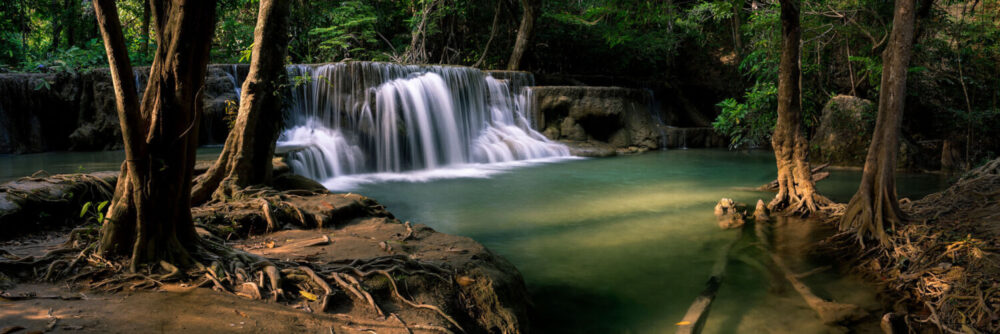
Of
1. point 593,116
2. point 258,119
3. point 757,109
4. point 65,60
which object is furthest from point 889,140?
point 65,60

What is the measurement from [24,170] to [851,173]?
608 inches

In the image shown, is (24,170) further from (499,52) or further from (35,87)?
(499,52)

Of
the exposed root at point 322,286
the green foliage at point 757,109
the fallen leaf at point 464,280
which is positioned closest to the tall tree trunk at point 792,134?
the green foliage at point 757,109

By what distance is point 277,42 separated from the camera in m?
6.48

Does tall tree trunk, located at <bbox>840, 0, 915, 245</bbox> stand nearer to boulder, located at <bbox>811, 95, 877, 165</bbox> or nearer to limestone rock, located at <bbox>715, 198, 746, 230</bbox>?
limestone rock, located at <bbox>715, 198, 746, 230</bbox>

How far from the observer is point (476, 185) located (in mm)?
11219

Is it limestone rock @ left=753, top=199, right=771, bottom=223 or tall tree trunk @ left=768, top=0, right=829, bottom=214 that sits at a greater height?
tall tree trunk @ left=768, top=0, right=829, bottom=214

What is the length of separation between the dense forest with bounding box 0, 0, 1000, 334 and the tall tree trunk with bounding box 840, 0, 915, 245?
27mm

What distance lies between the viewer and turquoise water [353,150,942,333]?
4562 millimetres

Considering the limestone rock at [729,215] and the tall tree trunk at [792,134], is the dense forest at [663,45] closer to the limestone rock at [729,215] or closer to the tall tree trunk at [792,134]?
the tall tree trunk at [792,134]

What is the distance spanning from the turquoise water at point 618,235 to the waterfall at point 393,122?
147cm

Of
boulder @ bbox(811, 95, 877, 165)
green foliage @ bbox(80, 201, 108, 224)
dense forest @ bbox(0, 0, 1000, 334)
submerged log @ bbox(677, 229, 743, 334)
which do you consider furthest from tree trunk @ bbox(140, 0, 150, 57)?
boulder @ bbox(811, 95, 877, 165)

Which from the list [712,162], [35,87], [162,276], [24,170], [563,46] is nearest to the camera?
[162,276]

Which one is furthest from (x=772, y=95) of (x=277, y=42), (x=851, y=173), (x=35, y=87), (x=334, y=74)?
(x=35, y=87)
